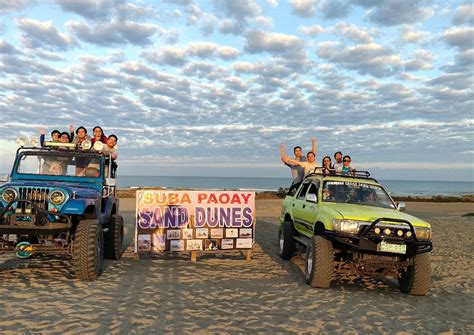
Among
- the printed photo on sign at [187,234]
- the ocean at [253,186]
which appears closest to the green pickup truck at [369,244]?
the printed photo on sign at [187,234]

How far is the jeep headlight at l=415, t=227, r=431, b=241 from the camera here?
21.9ft

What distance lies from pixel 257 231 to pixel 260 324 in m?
9.88

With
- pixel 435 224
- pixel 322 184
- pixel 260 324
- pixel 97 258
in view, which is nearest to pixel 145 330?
pixel 260 324

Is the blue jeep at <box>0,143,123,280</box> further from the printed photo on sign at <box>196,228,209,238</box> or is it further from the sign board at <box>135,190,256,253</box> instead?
the printed photo on sign at <box>196,228,209,238</box>

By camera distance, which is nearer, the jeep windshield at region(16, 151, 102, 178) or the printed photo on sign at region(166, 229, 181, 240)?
the jeep windshield at region(16, 151, 102, 178)

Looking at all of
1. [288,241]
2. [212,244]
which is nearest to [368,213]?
[288,241]

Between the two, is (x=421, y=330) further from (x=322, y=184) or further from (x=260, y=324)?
(x=322, y=184)

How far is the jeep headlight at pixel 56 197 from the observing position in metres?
6.55

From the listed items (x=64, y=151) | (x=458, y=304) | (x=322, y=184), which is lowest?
(x=458, y=304)

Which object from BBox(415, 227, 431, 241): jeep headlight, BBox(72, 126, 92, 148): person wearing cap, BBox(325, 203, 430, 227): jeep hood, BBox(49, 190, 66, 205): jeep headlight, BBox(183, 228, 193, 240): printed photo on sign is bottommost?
BBox(183, 228, 193, 240): printed photo on sign

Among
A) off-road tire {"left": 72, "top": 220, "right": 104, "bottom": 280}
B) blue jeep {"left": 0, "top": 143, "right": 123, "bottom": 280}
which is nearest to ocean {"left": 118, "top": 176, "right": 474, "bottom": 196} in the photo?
blue jeep {"left": 0, "top": 143, "right": 123, "bottom": 280}

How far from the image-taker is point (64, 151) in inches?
326

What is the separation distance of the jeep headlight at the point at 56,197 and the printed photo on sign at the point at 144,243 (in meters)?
2.33

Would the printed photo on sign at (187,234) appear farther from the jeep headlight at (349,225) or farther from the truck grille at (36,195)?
the jeep headlight at (349,225)
